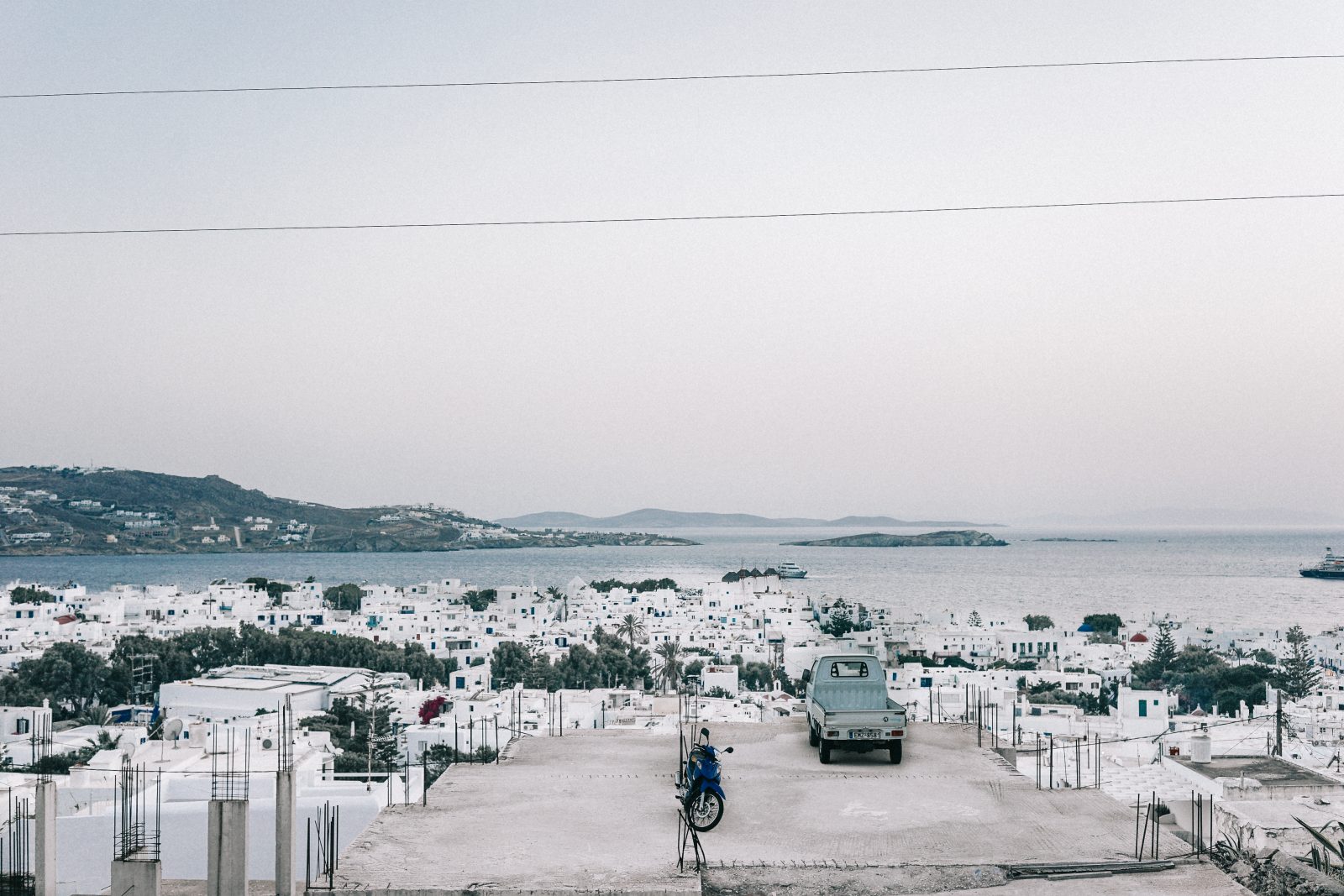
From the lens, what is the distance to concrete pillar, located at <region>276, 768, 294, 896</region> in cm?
927

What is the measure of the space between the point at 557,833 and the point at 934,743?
512cm

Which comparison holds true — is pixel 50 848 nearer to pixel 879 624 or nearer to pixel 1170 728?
pixel 1170 728

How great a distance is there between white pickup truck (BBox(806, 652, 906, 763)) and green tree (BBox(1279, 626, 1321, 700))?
120ft

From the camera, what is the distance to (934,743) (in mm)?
11844

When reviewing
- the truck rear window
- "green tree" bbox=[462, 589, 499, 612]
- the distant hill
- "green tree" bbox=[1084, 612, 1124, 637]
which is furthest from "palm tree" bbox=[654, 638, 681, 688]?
the distant hill

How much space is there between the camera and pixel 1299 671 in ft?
148

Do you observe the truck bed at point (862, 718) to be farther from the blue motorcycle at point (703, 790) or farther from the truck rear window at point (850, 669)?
the blue motorcycle at point (703, 790)

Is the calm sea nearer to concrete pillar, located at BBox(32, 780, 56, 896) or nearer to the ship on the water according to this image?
the ship on the water

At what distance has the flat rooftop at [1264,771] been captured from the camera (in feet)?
51.5

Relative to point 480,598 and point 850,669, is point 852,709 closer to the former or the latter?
point 850,669

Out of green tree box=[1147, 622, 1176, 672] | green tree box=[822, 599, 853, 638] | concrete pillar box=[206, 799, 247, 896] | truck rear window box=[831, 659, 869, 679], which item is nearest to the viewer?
concrete pillar box=[206, 799, 247, 896]

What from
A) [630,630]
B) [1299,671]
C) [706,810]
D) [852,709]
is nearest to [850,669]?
[852,709]

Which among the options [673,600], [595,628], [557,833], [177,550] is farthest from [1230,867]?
[177,550]

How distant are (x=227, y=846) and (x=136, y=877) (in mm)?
3384
